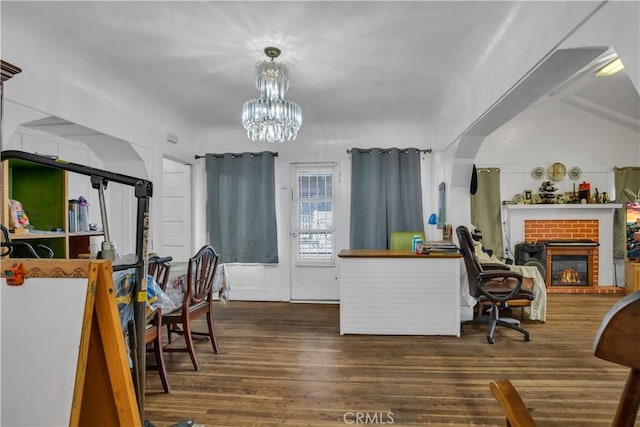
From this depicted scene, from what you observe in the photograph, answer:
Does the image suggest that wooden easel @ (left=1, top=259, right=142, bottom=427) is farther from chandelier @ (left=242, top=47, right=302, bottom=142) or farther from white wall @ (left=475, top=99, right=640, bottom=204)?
white wall @ (left=475, top=99, right=640, bottom=204)

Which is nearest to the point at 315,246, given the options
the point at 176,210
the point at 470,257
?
the point at 176,210

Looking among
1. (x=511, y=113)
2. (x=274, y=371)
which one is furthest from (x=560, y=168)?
(x=274, y=371)

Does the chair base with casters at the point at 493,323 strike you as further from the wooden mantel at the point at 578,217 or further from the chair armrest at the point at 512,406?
the chair armrest at the point at 512,406

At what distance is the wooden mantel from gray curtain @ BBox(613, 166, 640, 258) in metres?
0.07

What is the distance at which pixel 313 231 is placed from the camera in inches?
203

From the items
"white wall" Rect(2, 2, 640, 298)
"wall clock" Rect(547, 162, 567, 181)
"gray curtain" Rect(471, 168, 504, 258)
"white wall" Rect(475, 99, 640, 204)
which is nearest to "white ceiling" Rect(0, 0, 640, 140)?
"white wall" Rect(2, 2, 640, 298)

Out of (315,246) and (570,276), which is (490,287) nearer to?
(315,246)

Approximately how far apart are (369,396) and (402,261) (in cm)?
149

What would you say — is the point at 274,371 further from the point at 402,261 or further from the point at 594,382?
the point at 594,382

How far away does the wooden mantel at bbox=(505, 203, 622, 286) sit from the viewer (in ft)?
18.6

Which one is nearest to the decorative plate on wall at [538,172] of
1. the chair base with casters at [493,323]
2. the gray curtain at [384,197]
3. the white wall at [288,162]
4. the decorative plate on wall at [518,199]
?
the decorative plate on wall at [518,199]

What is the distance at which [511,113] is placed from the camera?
2867mm

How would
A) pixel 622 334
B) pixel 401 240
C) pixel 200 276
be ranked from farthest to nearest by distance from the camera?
pixel 401 240, pixel 200 276, pixel 622 334

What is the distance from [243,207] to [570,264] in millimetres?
5250
